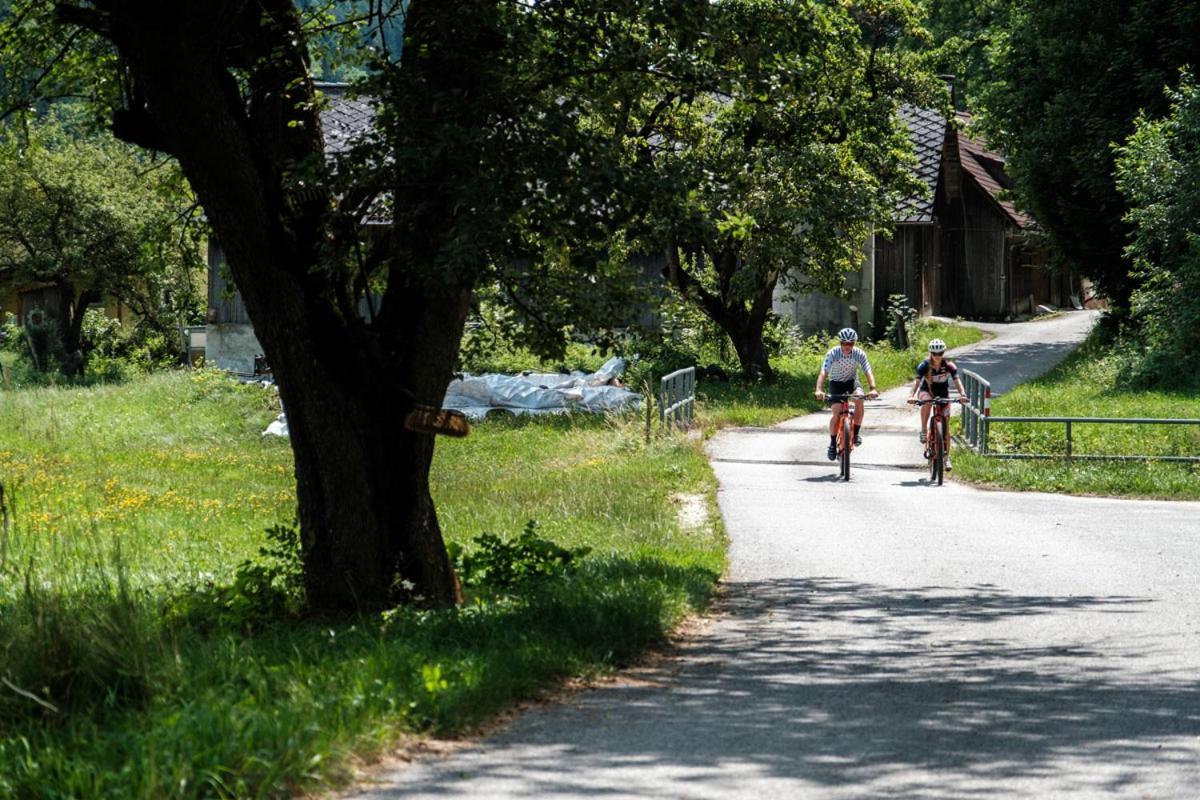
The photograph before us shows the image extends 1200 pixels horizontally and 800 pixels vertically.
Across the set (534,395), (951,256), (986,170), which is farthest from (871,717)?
(986,170)

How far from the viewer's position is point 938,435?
22.2m

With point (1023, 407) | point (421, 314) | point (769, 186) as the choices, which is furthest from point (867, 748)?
point (769, 186)

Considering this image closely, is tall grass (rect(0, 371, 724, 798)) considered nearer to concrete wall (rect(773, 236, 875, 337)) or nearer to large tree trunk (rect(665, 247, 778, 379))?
large tree trunk (rect(665, 247, 778, 379))

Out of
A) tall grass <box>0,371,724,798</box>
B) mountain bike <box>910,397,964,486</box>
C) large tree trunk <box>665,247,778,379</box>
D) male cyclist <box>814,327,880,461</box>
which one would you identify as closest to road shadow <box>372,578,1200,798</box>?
tall grass <box>0,371,724,798</box>

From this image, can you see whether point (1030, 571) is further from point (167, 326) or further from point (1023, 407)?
point (167, 326)

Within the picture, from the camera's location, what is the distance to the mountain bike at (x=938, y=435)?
72.3 ft

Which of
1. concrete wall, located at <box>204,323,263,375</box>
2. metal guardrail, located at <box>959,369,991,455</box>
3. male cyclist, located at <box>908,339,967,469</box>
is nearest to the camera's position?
male cyclist, located at <box>908,339,967,469</box>

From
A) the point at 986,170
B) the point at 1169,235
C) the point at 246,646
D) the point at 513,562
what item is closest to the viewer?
the point at 246,646

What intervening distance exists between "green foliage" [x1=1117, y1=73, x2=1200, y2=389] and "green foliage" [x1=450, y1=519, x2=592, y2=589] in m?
22.7

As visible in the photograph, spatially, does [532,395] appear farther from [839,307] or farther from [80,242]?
[80,242]

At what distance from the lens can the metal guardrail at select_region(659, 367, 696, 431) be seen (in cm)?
2735

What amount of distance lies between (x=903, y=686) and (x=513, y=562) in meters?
4.39

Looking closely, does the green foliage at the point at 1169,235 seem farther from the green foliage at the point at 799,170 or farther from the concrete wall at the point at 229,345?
the concrete wall at the point at 229,345

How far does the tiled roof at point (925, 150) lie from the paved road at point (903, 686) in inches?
1214
